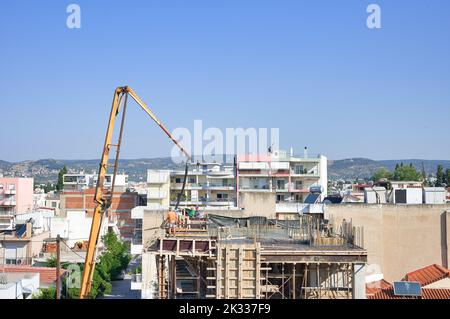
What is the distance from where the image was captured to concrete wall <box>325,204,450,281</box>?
19719mm

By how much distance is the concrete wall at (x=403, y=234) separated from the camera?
1972 centimetres

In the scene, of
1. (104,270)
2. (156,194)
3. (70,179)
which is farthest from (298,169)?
(70,179)

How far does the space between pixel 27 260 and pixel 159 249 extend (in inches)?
608

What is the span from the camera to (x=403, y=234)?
1991 centimetres

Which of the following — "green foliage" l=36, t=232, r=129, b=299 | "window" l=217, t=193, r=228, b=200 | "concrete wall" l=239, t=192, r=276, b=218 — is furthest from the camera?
"window" l=217, t=193, r=228, b=200

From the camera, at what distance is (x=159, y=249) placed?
35.0 ft

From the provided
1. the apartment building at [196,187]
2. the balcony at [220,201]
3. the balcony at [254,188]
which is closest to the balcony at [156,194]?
the apartment building at [196,187]

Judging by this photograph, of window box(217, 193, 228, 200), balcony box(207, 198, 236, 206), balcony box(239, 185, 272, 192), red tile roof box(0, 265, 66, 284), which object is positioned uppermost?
balcony box(239, 185, 272, 192)

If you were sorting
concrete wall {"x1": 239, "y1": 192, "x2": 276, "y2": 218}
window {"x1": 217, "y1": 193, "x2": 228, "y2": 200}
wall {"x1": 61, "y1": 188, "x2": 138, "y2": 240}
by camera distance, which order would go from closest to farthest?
concrete wall {"x1": 239, "y1": 192, "x2": 276, "y2": 218} < window {"x1": 217, "y1": 193, "x2": 228, "y2": 200} < wall {"x1": 61, "y1": 188, "x2": 138, "y2": 240}

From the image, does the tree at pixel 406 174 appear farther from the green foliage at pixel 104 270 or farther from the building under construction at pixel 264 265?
the building under construction at pixel 264 265

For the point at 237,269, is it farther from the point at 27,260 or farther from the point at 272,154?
the point at 272,154

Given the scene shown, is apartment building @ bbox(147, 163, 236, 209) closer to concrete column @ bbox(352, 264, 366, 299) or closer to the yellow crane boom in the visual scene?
the yellow crane boom

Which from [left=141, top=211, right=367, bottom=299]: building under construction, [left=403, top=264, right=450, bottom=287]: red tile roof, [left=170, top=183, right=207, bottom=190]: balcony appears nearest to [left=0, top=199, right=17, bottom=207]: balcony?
[left=170, top=183, right=207, bottom=190]: balcony
